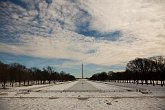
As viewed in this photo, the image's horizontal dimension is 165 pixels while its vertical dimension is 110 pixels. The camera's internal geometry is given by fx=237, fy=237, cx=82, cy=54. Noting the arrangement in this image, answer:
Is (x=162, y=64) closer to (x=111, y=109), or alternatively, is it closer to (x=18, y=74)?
(x=18, y=74)

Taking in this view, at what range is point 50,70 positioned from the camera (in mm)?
144125

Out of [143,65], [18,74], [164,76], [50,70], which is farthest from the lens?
[50,70]

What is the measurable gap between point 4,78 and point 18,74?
1586 centimetres

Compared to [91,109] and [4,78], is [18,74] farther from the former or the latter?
[91,109]

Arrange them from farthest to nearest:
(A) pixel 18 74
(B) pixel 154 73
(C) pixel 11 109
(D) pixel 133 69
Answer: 1. (D) pixel 133 69
2. (B) pixel 154 73
3. (A) pixel 18 74
4. (C) pixel 11 109

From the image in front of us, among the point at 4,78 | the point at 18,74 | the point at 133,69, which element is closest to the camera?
the point at 4,78

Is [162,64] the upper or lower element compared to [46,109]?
upper

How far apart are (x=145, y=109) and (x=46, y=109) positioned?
6934 mm

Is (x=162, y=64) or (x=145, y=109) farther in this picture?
(x=162, y=64)

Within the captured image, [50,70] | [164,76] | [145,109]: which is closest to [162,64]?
[164,76]

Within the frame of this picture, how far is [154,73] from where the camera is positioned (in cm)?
8406

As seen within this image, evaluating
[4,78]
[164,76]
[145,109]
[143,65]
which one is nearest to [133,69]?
[143,65]

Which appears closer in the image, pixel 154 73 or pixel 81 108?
pixel 81 108

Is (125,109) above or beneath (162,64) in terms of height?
beneath
